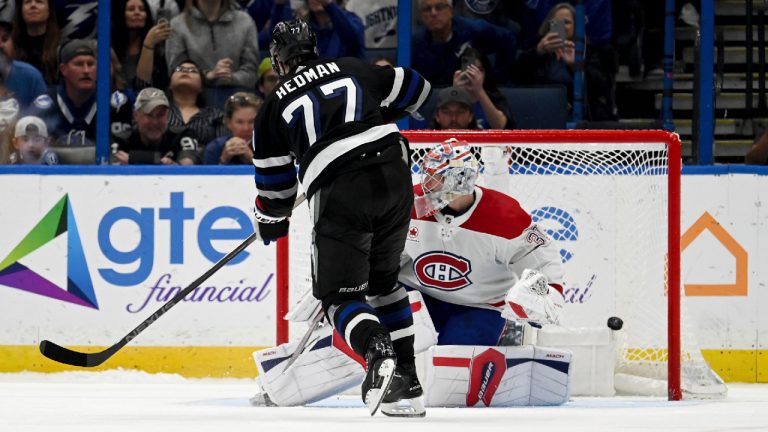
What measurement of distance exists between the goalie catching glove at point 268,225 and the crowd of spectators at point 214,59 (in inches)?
85.6

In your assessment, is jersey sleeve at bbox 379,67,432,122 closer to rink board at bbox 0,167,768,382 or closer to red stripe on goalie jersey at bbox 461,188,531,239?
red stripe on goalie jersey at bbox 461,188,531,239

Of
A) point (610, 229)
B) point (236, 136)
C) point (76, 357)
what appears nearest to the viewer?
point (76, 357)

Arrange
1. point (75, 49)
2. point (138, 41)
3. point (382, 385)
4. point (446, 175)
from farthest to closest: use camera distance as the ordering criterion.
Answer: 1. point (138, 41)
2. point (75, 49)
3. point (446, 175)
4. point (382, 385)

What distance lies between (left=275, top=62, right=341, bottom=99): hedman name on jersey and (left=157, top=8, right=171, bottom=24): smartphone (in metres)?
2.84

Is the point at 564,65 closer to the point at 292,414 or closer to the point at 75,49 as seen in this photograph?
the point at 75,49

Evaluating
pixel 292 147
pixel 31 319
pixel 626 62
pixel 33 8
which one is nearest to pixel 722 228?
pixel 626 62

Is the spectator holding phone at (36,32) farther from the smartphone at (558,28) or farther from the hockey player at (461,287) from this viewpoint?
the hockey player at (461,287)

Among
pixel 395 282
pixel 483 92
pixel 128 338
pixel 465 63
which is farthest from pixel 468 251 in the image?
pixel 465 63

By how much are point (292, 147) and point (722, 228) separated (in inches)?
94.9

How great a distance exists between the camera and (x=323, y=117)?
3455 mm

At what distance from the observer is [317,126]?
345 centimetres

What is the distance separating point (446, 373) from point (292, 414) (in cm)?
64

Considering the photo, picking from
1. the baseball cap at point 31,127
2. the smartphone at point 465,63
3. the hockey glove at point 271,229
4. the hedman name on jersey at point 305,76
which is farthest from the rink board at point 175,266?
the hedman name on jersey at point 305,76

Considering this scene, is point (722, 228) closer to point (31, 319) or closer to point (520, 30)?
point (520, 30)
